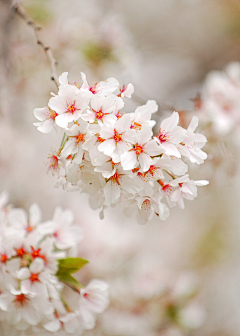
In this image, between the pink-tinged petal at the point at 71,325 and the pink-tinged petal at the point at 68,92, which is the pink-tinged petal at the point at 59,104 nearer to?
the pink-tinged petal at the point at 68,92

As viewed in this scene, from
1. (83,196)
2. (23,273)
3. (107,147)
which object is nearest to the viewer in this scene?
(107,147)

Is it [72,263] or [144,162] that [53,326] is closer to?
[72,263]

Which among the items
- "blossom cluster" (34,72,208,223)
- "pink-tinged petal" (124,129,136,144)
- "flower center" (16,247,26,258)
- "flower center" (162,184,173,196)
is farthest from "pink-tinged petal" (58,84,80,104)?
"flower center" (16,247,26,258)

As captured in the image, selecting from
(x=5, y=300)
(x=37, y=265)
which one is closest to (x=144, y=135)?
(x=37, y=265)

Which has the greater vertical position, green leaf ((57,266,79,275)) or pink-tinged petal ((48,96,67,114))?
pink-tinged petal ((48,96,67,114))

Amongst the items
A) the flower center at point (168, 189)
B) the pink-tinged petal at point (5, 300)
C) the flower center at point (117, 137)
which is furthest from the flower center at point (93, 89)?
the pink-tinged petal at point (5, 300)

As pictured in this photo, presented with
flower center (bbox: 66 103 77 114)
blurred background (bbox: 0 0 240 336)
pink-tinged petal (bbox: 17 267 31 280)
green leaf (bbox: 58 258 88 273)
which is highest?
blurred background (bbox: 0 0 240 336)

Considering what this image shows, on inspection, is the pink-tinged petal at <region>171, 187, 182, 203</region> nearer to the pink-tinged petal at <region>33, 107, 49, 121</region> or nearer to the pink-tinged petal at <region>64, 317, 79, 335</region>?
the pink-tinged petal at <region>33, 107, 49, 121</region>
